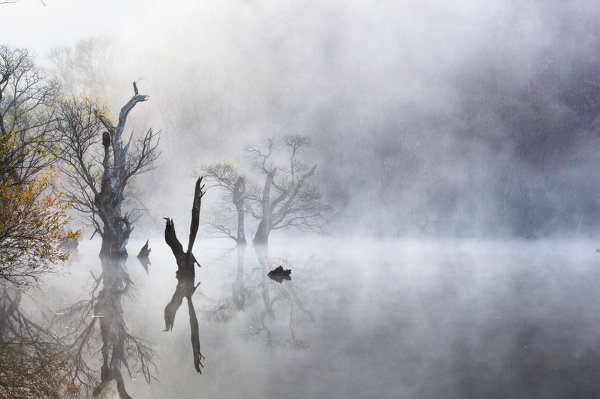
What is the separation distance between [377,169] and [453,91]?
20617 millimetres

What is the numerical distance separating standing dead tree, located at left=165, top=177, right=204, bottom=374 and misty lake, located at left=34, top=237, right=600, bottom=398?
21cm

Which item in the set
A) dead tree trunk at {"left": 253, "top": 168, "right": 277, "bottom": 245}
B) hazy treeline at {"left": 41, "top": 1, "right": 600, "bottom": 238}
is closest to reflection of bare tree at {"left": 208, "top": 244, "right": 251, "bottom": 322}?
dead tree trunk at {"left": 253, "top": 168, "right": 277, "bottom": 245}

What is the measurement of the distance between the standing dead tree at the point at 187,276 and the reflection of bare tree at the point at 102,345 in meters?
1.11

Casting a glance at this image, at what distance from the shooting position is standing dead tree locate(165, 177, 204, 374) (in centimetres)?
1230

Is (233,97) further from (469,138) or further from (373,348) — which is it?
(373,348)

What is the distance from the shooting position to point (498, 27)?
3378 inches

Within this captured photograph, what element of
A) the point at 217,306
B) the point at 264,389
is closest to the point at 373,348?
the point at 264,389

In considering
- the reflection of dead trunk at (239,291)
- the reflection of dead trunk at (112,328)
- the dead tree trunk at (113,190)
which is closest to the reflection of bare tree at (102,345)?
the reflection of dead trunk at (112,328)

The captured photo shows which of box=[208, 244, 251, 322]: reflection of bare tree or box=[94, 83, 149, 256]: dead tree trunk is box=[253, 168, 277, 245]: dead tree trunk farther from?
box=[208, 244, 251, 322]: reflection of bare tree

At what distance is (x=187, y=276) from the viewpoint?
21203 mm

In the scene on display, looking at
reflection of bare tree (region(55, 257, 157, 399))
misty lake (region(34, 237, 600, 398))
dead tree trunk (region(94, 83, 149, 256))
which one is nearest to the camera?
misty lake (region(34, 237, 600, 398))

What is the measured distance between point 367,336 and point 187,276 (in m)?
11.7

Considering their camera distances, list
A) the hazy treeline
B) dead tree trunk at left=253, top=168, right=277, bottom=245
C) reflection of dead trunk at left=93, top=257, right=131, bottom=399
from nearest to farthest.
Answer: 1. reflection of dead trunk at left=93, top=257, right=131, bottom=399
2. dead tree trunk at left=253, top=168, right=277, bottom=245
3. the hazy treeline

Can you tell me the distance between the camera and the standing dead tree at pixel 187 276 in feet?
40.3
